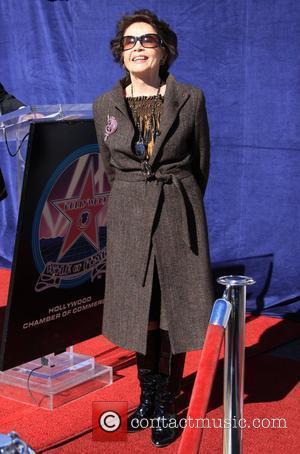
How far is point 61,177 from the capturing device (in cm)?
364

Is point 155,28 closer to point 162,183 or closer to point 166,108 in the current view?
point 166,108

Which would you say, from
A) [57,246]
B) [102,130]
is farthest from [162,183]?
[57,246]

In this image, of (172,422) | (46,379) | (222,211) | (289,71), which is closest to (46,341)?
(46,379)

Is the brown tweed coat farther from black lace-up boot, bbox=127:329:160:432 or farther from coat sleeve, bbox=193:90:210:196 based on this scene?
black lace-up boot, bbox=127:329:160:432

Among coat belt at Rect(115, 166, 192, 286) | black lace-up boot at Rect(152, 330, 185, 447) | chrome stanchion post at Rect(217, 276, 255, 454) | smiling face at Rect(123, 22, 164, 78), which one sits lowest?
black lace-up boot at Rect(152, 330, 185, 447)

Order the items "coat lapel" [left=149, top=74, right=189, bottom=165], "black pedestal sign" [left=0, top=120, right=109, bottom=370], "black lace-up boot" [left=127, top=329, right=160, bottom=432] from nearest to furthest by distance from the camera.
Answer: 1. "coat lapel" [left=149, top=74, right=189, bottom=165]
2. "black lace-up boot" [left=127, top=329, right=160, bottom=432]
3. "black pedestal sign" [left=0, top=120, right=109, bottom=370]

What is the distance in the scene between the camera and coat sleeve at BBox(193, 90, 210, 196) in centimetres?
322

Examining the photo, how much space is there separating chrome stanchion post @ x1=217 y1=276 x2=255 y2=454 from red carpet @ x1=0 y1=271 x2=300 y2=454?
656 mm

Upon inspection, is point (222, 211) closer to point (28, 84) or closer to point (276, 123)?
point (276, 123)

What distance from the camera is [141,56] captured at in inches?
124

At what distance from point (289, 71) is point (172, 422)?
259 centimetres

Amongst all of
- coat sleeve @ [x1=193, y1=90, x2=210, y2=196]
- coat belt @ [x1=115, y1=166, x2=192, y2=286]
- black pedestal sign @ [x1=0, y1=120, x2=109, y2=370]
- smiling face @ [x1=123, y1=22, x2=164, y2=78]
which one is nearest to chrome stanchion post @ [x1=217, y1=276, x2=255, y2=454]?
coat belt @ [x1=115, y1=166, x2=192, y2=286]

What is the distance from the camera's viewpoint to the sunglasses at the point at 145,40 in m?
3.15

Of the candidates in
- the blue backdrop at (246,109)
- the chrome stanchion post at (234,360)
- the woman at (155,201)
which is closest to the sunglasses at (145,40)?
the woman at (155,201)
